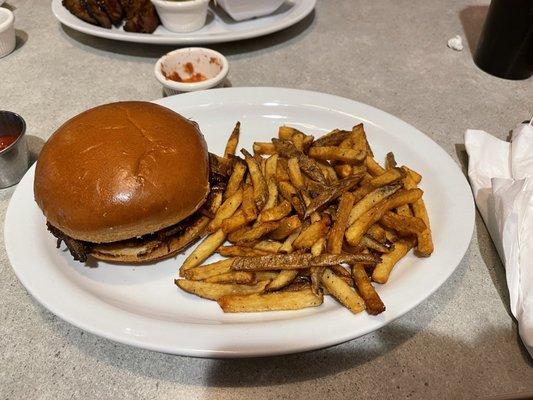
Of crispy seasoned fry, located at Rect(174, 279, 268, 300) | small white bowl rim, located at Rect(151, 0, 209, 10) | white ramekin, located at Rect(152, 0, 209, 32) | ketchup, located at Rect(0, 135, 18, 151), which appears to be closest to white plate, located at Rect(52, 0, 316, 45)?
white ramekin, located at Rect(152, 0, 209, 32)

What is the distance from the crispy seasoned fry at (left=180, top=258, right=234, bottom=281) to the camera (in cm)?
153

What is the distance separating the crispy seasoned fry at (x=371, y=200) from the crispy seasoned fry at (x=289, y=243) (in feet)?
0.62

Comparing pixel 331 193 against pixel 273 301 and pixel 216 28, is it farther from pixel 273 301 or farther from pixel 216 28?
pixel 216 28

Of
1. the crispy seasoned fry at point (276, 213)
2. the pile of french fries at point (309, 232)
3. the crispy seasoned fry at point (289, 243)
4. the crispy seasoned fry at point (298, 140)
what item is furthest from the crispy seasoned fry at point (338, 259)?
the crispy seasoned fry at point (298, 140)

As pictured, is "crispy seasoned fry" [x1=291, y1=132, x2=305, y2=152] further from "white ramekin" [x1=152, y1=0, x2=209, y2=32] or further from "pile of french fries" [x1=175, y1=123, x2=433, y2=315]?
"white ramekin" [x1=152, y1=0, x2=209, y2=32]

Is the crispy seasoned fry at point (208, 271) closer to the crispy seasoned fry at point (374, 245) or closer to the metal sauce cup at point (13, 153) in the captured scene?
the crispy seasoned fry at point (374, 245)

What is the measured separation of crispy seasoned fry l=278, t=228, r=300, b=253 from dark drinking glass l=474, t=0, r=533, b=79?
1813mm

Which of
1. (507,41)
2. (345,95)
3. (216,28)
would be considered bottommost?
(345,95)

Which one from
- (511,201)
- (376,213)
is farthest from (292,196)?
(511,201)

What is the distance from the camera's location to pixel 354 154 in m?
1.75

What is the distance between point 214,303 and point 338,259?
1.47ft

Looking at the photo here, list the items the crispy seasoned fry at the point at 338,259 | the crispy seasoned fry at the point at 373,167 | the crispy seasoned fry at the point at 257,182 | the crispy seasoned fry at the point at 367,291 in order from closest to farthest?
the crispy seasoned fry at the point at 367,291 → the crispy seasoned fry at the point at 338,259 → the crispy seasoned fry at the point at 257,182 → the crispy seasoned fry at the point at 373,167

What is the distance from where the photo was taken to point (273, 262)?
147 centimetres

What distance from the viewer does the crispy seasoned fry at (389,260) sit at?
4.81 ft
